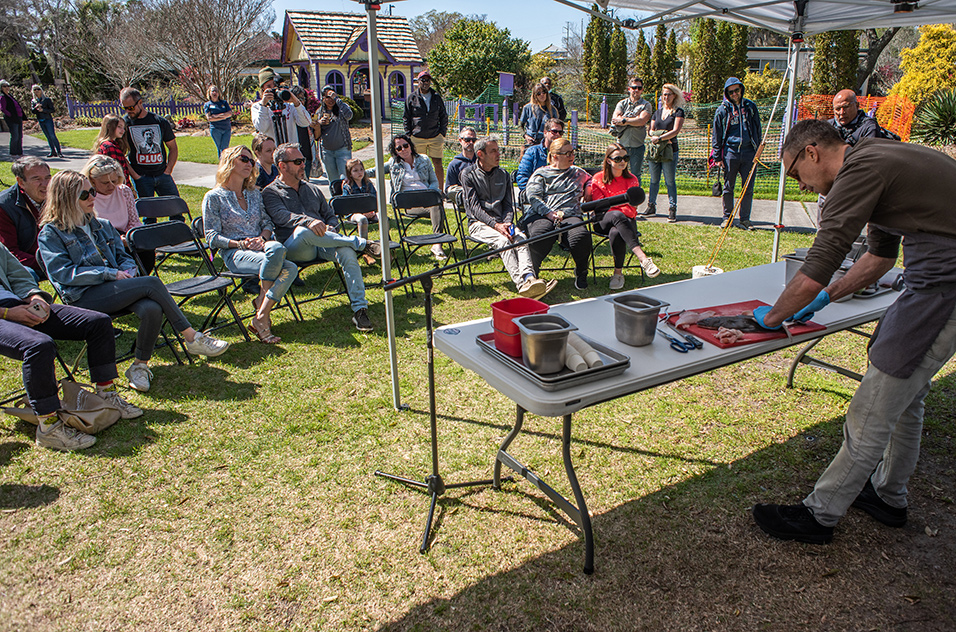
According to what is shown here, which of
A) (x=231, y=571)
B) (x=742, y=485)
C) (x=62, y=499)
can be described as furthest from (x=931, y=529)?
(x=62, y=499)

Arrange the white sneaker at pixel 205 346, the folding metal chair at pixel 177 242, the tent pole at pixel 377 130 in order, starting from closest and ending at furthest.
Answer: the tent pole at pixel 377 130 → the white sneaker at pixel 205 346 → the folding metal chair at pixel 177 242

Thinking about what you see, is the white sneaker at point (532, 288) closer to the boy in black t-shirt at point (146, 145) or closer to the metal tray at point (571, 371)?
the metal tray at point (571, 371)

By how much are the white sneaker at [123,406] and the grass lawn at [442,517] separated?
0.06 m

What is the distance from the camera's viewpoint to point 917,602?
226cm

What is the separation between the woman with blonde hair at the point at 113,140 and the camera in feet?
20.0

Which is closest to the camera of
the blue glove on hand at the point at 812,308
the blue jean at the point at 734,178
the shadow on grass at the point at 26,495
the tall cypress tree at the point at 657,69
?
the blue glove on hand at the point at 812,308

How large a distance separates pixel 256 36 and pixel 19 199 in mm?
25570

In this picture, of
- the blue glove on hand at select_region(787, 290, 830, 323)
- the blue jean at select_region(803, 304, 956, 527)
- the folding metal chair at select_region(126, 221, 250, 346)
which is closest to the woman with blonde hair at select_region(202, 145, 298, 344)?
the folding metal chair at select_region(126, 221, 250, 346)

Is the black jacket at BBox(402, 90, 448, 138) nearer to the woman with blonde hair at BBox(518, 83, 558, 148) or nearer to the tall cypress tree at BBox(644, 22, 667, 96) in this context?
the woman with blonde hair at BBox(518, 83, 558, 148)

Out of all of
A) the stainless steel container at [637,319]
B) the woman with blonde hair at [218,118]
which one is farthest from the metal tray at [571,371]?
the woman with blonde hair at [218,118]

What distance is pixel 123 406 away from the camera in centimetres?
356

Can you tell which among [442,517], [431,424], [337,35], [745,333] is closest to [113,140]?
[431,424]

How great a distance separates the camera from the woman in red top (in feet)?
19.4

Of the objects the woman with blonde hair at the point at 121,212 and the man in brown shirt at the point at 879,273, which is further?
the woman with blonde hair at the point at 121,212
